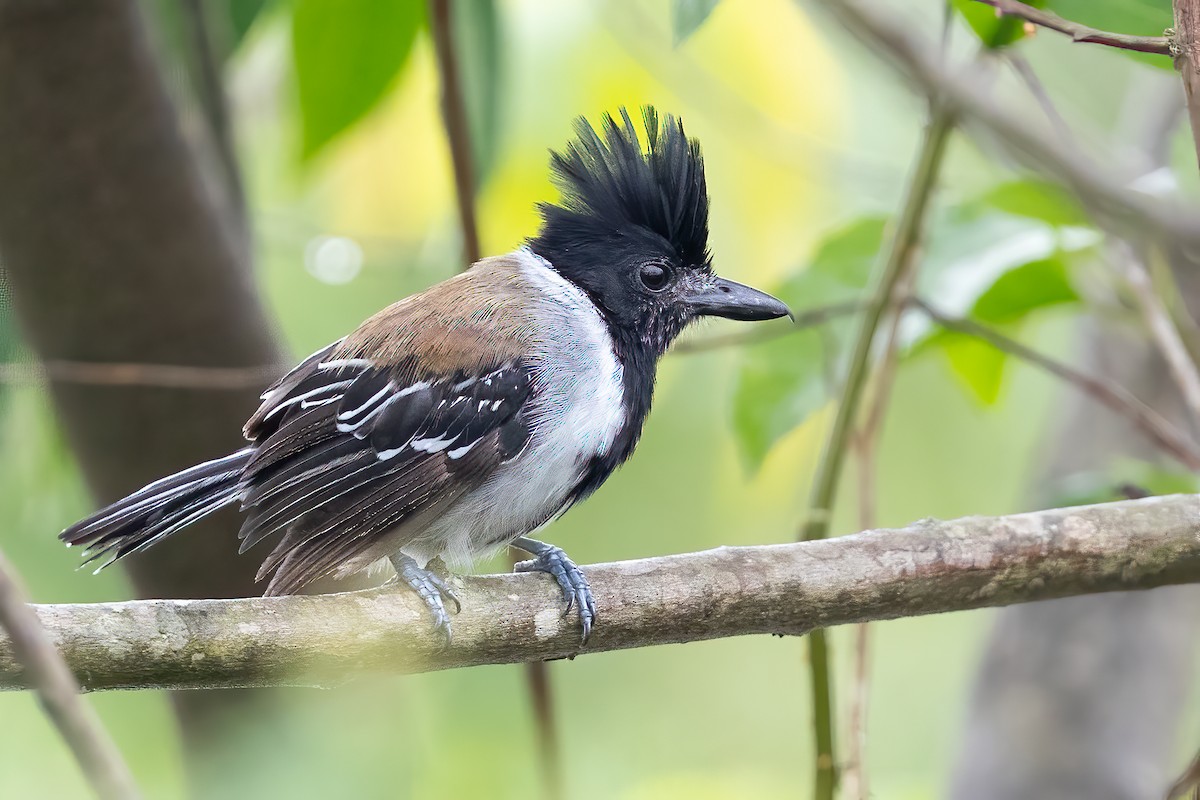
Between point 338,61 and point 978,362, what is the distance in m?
1.69

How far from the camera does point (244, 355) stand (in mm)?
2953

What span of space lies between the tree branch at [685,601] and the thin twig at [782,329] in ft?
2.23

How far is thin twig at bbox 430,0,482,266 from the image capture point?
8.76ft

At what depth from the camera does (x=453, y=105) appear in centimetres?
272

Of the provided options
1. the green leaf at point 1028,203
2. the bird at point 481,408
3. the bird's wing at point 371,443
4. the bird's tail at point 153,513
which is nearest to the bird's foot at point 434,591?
the bird at point 481,408

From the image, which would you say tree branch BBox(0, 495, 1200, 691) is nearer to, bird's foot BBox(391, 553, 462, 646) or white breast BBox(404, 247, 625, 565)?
bird's foot BBox(391, 553, 462, 646)

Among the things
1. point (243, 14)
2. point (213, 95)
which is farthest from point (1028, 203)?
point (213, 95)

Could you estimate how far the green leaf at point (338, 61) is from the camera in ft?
9.30

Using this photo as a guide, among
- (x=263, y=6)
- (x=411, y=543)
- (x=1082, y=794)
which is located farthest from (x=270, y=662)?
(x=1082, y=794)

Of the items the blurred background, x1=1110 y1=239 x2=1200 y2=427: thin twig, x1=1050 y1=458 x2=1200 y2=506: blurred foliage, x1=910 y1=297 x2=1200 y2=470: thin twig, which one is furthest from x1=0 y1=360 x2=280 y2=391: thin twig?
x1=1110 y1=239 x2=1200 y2=427: thin twig

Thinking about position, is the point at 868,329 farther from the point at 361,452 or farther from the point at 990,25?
the point at 361,452

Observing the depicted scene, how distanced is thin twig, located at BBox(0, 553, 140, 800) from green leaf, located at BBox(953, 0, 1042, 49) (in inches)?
77.6

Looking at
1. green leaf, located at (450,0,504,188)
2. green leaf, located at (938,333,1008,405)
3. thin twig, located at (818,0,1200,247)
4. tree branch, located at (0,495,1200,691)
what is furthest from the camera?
green leaf, located at (450,0,504,188)

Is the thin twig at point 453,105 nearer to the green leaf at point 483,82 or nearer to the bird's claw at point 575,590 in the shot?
the green leaf at point 483,82
